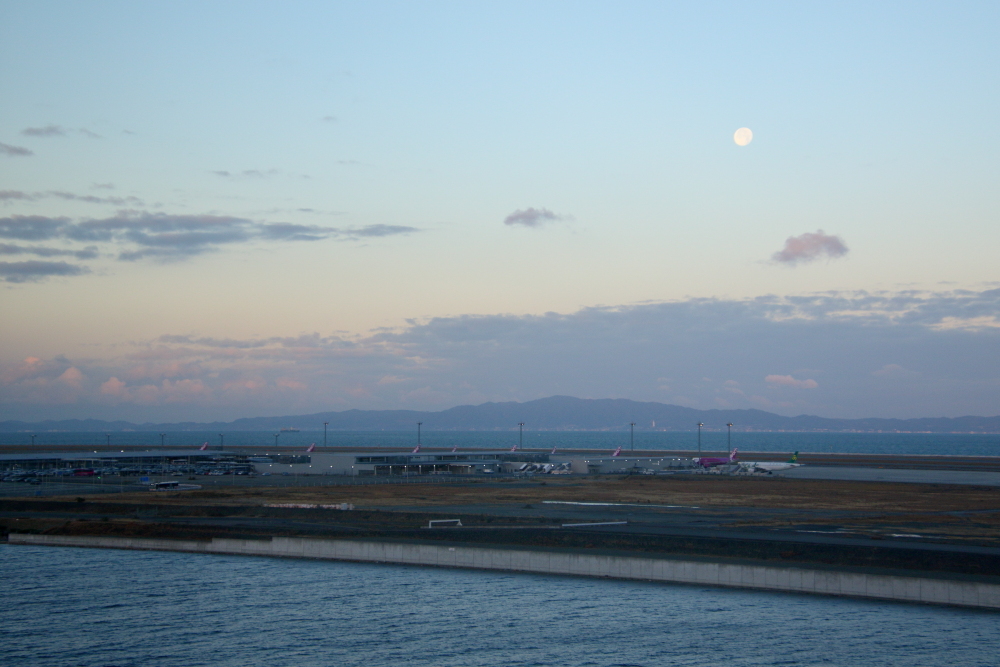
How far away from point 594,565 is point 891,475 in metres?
104

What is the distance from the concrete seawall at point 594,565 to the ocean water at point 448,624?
1.92 feet

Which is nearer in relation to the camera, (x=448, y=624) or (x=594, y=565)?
(x=448, y=624)

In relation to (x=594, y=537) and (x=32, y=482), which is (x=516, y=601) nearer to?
(x=594, y=537)

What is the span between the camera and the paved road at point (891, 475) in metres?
116

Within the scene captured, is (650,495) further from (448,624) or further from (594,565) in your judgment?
(448,624)

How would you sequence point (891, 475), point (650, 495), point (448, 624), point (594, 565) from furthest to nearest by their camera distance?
point (891, 475) < point (650, 495) < point (594, 565) < point (448, 624)

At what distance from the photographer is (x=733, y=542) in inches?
1742

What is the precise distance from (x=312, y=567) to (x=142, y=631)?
46.1 feet

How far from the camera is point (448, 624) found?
34781 millimetres

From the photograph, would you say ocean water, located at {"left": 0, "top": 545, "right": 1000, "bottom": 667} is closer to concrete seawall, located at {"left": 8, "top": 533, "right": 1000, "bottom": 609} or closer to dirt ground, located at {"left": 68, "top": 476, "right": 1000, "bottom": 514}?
concrete seawall, located at {"left": 8, "top": 533, "right": 1000, "bottom": 609}

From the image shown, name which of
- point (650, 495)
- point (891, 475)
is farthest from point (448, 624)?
point (891, 475)

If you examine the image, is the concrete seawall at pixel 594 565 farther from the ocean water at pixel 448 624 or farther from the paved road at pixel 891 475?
the paved road at pixel 891 475

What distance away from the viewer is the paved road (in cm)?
11569

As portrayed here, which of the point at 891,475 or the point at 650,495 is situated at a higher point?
the point at 650,495
